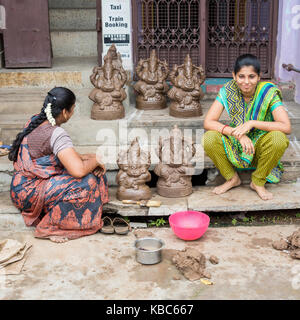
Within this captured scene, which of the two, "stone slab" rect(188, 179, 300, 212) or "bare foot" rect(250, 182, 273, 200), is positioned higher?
"bare foot" rect(250, 182, 273, 200)

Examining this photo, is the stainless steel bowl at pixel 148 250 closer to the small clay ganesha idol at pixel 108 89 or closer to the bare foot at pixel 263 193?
the bare foot at pixel 263 193

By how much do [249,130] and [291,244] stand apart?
114 cm

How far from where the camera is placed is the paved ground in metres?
3.30

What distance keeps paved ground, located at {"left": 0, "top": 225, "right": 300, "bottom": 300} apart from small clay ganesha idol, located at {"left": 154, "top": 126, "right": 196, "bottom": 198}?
0.54 meters

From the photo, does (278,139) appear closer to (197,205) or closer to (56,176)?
(197,205)

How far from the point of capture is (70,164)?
388cm

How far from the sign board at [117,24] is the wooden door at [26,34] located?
91cm

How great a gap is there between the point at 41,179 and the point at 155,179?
1.57 meters

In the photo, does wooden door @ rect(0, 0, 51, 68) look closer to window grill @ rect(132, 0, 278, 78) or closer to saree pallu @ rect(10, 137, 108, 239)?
window grill @ rect(132, 0, 278, 78)

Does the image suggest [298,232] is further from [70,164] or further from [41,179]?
[41,179]

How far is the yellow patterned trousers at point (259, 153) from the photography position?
4.29m

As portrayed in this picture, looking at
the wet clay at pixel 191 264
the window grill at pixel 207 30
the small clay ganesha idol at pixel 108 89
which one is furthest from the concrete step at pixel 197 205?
the window grill at pixel 207 30

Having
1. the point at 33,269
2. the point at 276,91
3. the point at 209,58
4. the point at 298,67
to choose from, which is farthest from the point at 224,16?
the point at 33,269

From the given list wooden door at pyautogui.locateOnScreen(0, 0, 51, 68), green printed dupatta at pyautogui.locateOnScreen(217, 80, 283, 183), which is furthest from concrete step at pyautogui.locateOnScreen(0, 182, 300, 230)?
wooden door at pyautogui.locateOnScreen(0, 0, 51, 68)
